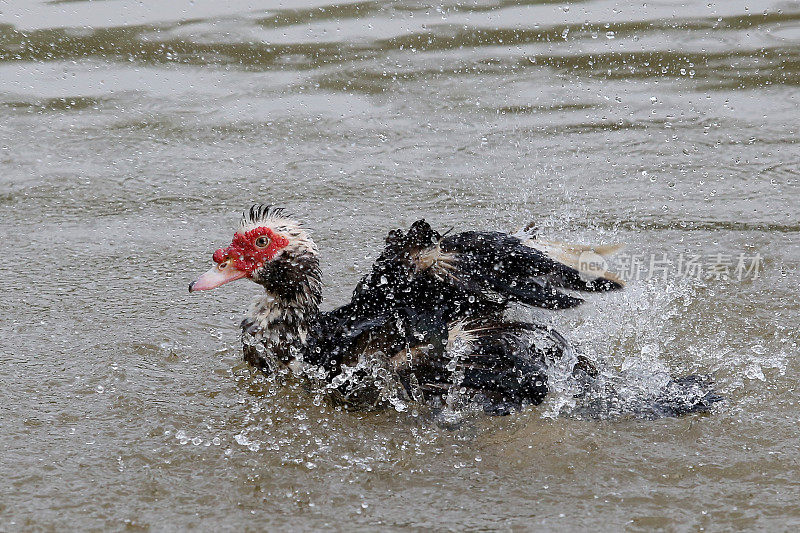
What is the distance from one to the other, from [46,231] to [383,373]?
2.98m

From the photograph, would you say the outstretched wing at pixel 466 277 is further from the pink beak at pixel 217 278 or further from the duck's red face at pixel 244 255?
the pink beak at pixel 217 278

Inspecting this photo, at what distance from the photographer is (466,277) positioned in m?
4.35

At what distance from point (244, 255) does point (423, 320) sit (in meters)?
0.89

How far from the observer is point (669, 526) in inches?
145

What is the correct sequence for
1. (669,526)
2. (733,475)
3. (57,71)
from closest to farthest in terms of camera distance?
(669,526)
(733,475)
(57,71)

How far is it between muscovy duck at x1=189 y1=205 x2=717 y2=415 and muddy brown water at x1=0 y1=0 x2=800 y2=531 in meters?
0.18

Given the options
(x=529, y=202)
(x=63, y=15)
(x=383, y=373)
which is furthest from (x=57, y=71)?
(x=383, y=373)

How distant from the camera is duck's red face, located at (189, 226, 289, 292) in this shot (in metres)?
4.45

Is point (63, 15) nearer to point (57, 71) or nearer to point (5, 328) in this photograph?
point (57, 71)
